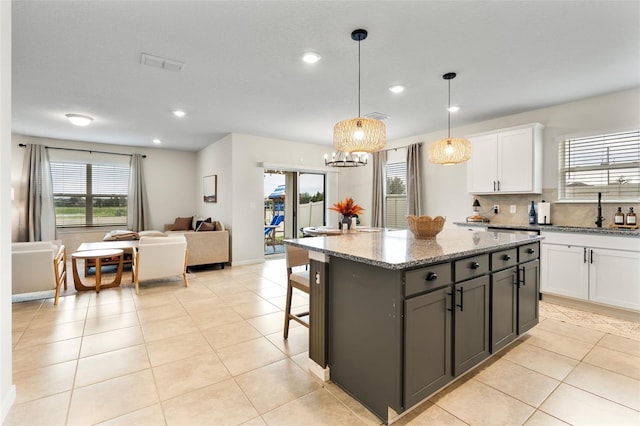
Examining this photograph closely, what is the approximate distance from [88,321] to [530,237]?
A: 465 centimetres

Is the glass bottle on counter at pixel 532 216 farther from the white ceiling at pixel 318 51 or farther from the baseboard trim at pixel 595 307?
the white ceiling at pixel 318 51

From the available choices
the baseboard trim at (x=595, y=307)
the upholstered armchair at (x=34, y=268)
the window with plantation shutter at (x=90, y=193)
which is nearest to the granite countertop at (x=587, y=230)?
the baseboard trim at (x=595, y=307)

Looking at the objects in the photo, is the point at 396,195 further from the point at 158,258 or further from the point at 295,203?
the point at 158,258

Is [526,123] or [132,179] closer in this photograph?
[526,123]

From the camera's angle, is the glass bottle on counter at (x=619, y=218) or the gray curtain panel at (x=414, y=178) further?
the gray curtain panel at (x=414, y=178)

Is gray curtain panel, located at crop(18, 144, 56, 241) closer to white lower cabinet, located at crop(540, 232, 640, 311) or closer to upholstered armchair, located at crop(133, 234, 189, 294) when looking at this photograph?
upholstered armchair, located at crop(133, 234, 189, 294)

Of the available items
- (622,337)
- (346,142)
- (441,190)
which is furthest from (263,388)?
(441,190)

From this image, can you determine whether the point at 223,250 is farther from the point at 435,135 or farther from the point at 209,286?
the point at 435,135

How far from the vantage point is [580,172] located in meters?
4.14

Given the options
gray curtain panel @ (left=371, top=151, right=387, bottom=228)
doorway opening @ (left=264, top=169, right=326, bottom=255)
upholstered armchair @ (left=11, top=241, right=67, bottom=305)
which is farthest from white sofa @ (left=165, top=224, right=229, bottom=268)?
gray curtain panel @ (left=371, top=151, right=387, bottom=228)

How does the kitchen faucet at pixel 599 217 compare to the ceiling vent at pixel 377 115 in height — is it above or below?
below

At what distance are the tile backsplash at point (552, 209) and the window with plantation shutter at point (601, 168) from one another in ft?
0.33

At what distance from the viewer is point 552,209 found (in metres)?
4.35

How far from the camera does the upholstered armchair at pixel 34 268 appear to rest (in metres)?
3.64
